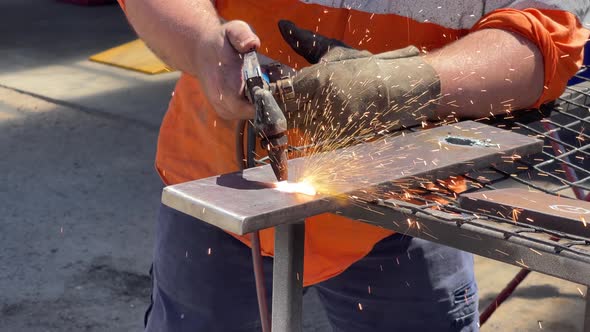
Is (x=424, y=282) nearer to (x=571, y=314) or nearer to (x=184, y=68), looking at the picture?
(x=184, y=68)

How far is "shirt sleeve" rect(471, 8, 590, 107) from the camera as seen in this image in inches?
57.6

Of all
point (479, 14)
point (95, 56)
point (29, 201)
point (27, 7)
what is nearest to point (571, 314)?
point (479, 14)

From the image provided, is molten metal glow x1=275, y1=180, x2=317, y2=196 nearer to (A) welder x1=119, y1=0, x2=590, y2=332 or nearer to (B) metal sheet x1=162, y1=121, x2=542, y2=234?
(B) metal sheet x1=162, y1=121, x2=542, y2=234

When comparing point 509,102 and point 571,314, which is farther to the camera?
point 571,314

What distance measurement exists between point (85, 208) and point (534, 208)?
2.85m

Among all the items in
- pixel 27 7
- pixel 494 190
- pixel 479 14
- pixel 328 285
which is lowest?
pixel 27 7

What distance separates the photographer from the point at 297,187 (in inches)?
45.2

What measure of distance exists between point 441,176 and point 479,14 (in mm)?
462

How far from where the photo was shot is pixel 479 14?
1.56 metres

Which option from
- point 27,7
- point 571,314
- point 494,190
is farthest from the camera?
point 27,7

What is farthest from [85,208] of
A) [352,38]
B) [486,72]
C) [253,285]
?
[486,72]

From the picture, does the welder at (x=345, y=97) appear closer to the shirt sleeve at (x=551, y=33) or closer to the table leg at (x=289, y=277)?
the shirt sleeve at (x=551, y=33)

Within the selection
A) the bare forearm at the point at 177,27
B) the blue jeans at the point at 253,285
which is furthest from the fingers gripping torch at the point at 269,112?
the blue jeans at the point at 253,285

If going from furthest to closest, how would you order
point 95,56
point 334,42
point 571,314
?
1. point 95,56
2. point 571,314
3. point 334,42
